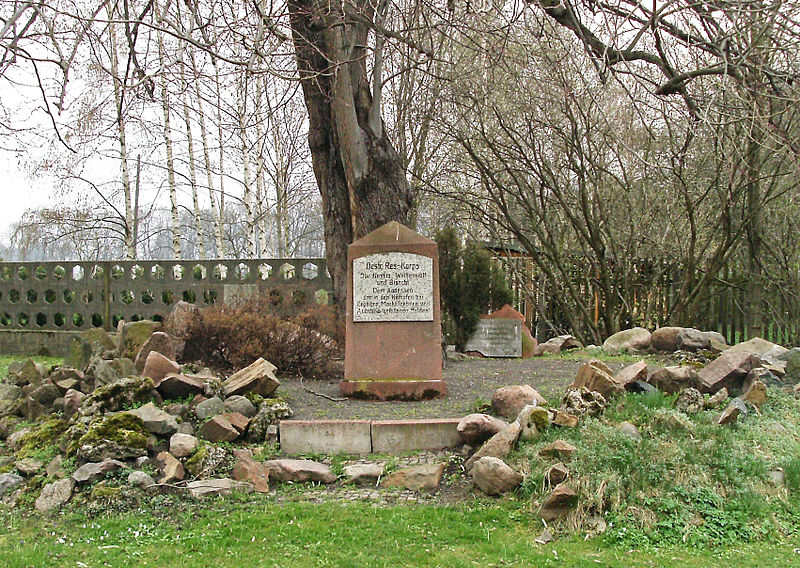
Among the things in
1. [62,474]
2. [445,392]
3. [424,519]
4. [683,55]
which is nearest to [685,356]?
[445,392]

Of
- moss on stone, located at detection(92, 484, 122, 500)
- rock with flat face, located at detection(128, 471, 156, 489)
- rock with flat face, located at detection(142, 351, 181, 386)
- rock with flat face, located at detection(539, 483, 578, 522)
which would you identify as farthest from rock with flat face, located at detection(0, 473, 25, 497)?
rock with flat face, located at detection(539, 483, 578, 522)

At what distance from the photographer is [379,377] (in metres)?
8.13

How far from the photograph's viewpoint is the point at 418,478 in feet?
18.9

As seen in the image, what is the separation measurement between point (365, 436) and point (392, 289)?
6.99ft

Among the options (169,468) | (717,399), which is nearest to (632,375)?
(717,399)

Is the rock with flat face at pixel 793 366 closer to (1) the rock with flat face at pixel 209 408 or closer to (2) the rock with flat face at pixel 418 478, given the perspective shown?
(2) the rock with flat face at pixel 418 478

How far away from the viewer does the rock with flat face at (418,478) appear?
18.8 ft

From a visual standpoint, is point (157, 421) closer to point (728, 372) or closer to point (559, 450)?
point (559, 450)

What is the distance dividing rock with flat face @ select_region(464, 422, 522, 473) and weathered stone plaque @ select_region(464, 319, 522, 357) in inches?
290

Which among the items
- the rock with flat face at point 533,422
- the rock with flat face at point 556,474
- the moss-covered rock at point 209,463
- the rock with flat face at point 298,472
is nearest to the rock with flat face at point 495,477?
the rock with flat face at point 556,474

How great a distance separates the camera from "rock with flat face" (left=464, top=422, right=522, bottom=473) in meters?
5.84

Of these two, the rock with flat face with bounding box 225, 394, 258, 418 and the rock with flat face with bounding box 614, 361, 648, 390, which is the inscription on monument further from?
the rock with flat face with bounding box 614, 361, 648, 390

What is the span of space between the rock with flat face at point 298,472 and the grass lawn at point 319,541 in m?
0.49

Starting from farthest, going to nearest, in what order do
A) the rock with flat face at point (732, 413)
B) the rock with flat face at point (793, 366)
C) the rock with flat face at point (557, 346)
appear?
1. the rock with flat face at point (557, 346)
2. the rock with flat face at point (793, 366)
3. the rock with flat face at point (732, 413)
